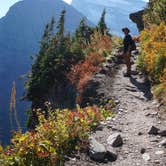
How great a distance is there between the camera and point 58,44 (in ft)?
105

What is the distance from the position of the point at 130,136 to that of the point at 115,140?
0.90 meters

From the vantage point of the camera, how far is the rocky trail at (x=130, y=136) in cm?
956

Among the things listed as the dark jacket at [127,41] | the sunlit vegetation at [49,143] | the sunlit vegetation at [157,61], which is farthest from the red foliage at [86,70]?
the sunlit vegetation at [49,143]

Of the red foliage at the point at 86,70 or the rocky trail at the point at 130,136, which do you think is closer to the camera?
the rocky trail at the point at 130,136

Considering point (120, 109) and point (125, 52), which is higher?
point (125, 52)

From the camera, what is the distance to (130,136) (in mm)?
11438

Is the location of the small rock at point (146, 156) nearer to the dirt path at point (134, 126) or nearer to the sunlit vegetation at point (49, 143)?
the dirt path at point (134, 126)

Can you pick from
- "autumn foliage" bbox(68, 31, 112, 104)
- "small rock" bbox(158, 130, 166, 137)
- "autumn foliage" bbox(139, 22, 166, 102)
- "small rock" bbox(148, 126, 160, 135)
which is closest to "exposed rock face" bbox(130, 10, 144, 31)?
"autumn foliage" bbox(68, 31, 112, 104)

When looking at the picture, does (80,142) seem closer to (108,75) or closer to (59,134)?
(59,134)

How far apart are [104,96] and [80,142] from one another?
7.35m

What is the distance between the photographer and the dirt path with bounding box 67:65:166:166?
9527 millimetres

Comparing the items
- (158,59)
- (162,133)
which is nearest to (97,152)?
(162,133)

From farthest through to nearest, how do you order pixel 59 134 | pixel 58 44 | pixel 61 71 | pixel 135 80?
pixel 58 44
pixel 61 71
pixel 135 80
pixel 59 134

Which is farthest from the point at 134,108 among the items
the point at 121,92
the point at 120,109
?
the point at 121,92
